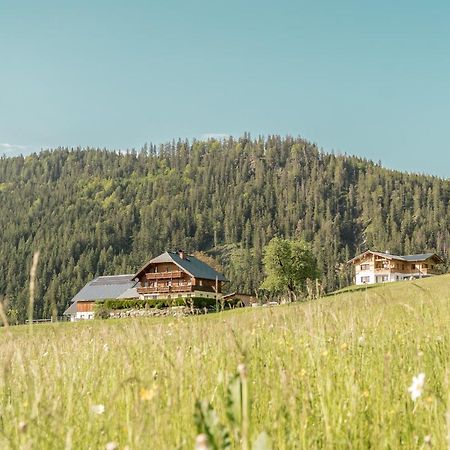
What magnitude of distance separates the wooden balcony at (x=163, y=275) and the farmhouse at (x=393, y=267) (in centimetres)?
4411

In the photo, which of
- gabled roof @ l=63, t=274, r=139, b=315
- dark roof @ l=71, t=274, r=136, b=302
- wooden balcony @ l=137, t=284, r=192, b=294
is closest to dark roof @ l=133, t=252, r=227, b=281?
wooden balcony @ l=137, t=284, r=192, b=294

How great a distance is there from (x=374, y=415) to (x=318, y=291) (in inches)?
116

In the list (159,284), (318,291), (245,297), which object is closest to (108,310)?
(159,284)

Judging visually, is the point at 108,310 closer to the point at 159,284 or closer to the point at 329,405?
the point at 159,284

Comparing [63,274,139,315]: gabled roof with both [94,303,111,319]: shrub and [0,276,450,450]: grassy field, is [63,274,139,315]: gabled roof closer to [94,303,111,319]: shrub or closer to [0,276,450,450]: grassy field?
[94,303,111,319]: shrub

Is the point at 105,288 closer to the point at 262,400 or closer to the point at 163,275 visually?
the point at 163,275

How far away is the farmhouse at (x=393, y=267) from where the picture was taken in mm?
120312

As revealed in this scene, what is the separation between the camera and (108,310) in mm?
73250

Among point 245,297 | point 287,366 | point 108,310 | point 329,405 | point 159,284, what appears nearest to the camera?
point 329,405

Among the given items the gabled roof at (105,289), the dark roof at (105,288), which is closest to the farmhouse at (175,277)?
the gabled roof at (105,289)

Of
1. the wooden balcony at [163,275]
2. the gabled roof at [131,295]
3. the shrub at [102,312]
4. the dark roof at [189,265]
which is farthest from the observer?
the gabled roof at [131,295]

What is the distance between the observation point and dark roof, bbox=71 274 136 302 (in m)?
114

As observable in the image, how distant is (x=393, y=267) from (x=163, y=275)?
5223 cm

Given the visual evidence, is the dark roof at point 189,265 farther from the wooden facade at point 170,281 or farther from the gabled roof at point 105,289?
the gabled roof at point 105,289
